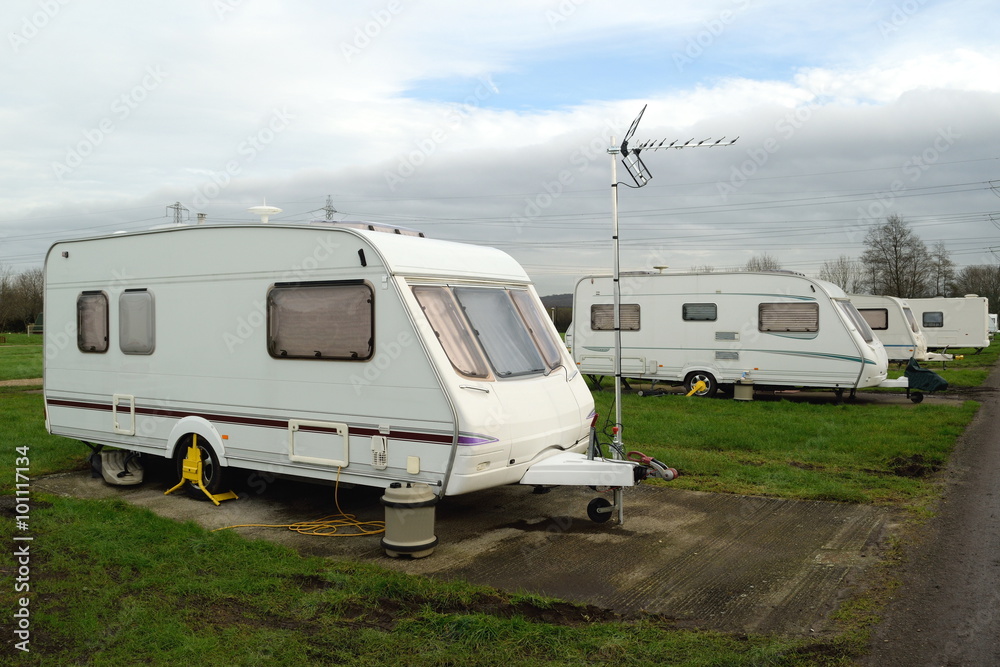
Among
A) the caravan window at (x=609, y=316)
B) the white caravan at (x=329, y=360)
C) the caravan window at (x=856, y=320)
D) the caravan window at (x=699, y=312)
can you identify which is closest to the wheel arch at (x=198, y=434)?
the white caravan at (x=329, y=360)

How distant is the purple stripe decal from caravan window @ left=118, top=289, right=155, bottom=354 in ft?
2.20

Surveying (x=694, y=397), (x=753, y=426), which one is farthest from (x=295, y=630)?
(x=694, y=397)

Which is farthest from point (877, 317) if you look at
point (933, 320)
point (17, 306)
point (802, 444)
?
point (17, 306)

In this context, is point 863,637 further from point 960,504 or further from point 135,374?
point 135,374

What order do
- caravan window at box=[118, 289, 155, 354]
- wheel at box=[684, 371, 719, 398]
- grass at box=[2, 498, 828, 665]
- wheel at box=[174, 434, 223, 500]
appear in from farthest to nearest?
wheel at box=[684, 371, 719, 398] → caravan window at box=[118, 289, 155, 354] → wheel at box=[174, 434, 223, 500] → grass at box=[2, 498, 828, 665]

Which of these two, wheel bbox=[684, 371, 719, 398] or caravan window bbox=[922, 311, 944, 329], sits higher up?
caravan window bbox=[922, 311, 944, 329]

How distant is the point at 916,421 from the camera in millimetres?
13789

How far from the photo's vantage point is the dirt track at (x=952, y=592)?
15.2 ft

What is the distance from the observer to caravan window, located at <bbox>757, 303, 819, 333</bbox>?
53.3 ft

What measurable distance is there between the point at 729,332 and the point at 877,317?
1050cm

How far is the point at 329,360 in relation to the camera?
24.0 feet

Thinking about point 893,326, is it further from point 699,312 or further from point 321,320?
point 321,320

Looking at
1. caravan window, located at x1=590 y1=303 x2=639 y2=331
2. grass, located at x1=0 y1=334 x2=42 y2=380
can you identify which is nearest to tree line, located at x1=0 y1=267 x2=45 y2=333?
grass, located at x1=0 y1=334 x2=42 y2=380

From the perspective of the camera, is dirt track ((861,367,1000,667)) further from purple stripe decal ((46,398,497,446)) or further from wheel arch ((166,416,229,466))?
wheel arch ((166,416,229,466))
